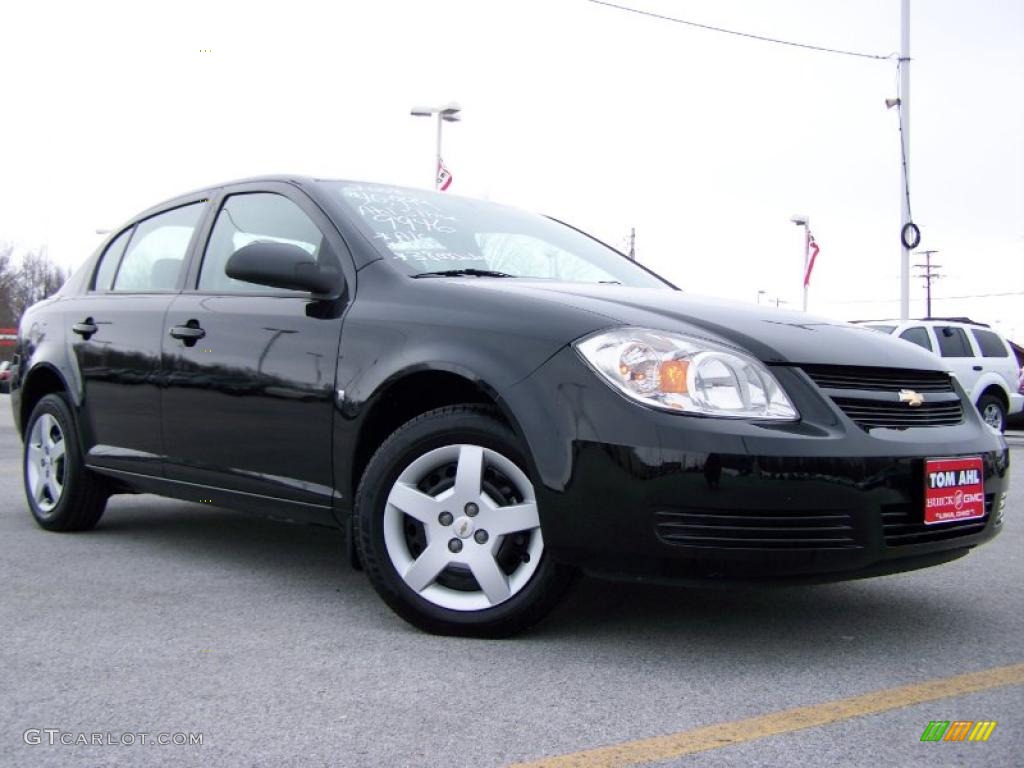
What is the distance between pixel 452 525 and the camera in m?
3.33

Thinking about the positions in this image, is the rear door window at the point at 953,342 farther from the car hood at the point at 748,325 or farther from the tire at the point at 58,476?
the tire at the point at 58,476

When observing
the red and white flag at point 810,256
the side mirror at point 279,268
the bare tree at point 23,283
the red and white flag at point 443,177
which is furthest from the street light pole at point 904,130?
the bare tree at point 23,283

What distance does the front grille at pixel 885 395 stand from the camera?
10.5ft

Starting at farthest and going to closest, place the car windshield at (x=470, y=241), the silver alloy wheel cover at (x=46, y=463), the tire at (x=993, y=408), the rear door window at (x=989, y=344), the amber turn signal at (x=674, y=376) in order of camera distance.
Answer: the rear door window at (x=989, y=344) → the tire at (x=993, y=408) → the silver alloy wheel cover at (x=46, y=463) → the car windshield at (x=470, y=241) → the amber turn signal at (x=674, y=376)

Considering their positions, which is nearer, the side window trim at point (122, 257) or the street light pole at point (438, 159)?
the side window trim at point (122, 257)

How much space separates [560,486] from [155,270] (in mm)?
2680

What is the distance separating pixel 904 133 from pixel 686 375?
21.9 metres

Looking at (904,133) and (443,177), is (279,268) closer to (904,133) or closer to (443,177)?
(443,177)

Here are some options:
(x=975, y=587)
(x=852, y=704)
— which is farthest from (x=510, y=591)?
(x=975, y=587)

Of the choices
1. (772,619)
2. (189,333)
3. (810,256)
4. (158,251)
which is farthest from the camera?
(810,256)

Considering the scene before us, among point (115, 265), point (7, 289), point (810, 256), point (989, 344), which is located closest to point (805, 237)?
point (810, 256)

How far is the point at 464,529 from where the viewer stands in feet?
10.9

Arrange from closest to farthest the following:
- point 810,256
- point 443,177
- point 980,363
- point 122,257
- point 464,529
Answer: point 464,529, point 122,257, point 980,363, point 443,177, point 810,256

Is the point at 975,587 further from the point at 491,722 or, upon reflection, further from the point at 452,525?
the point at 491,722
